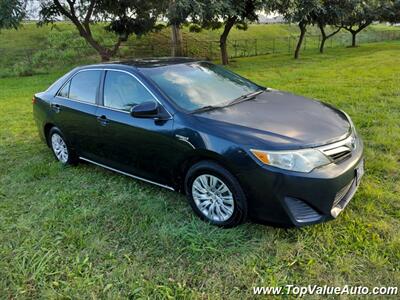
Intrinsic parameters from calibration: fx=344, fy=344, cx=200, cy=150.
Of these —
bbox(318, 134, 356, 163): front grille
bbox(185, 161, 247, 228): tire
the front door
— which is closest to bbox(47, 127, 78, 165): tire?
the front door

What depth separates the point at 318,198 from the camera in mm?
2617

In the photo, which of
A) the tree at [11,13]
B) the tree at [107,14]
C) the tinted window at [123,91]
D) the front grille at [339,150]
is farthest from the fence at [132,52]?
the front grille at [339,150]

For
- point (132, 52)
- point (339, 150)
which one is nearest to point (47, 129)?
point (339, 150)

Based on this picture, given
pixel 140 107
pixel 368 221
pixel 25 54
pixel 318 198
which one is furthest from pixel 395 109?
pixel 25 54

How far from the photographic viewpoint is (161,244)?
2.92 meters

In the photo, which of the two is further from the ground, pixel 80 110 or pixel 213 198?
pixel 80 110

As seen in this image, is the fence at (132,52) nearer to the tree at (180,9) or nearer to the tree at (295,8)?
the tree at (180,9)

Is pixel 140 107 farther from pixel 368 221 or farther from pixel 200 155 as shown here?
pixel 368 221

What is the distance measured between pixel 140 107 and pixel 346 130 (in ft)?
6.18

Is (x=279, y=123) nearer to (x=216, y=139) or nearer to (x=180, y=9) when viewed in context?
(x=216, y=139)

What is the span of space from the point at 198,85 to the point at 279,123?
1076mm

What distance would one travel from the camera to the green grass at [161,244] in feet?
8.15

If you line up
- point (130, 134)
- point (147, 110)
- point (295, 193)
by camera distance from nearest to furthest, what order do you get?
point (295, 193) < point (147, 110) < point (130, 134)

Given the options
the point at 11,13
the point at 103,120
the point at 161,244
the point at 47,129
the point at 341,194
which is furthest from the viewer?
the point at 11,13
